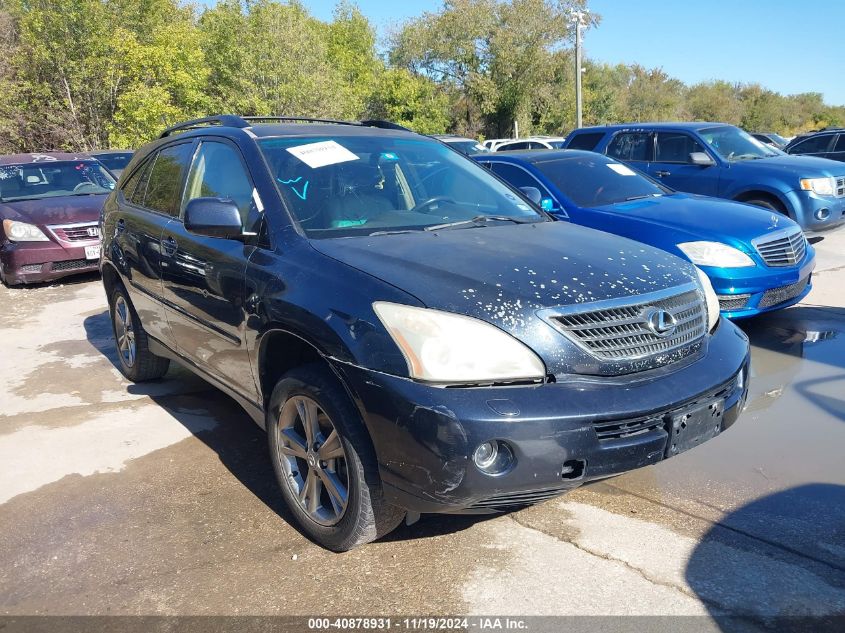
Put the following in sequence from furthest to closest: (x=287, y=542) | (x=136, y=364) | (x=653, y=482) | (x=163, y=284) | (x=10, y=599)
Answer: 1. (x=136, y=364)
2. (x=163, y=284)
3. (x=653, y=482)
4. (x=287, y=542)
5. (x=10, y=599)

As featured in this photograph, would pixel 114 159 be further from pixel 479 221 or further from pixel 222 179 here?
pixel 479 221

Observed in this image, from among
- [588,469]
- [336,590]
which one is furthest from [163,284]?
[588,469]

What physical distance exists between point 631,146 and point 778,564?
7.96 metres

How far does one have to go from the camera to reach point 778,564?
2.84 meters

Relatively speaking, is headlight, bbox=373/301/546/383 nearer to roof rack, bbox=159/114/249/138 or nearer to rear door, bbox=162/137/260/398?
rear door, bbox=162/137/260/398

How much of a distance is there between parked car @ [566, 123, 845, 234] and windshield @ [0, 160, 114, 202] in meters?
7.24

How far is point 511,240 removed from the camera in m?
3.33

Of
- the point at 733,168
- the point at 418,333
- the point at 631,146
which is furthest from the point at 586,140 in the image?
the point at 418,333

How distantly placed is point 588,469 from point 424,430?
61 cm

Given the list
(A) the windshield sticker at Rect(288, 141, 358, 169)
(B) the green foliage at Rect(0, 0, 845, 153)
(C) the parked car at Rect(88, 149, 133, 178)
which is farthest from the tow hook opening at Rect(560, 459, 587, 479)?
(B) the green foliage at Rect(0, 0, 845, 153)

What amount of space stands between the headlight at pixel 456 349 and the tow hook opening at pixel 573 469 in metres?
0.32

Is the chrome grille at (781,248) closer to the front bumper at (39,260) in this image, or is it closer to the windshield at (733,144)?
the windshield at (733,144)

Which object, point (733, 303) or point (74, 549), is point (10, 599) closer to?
point (74, 549)

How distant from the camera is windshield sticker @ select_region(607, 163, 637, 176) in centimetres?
691
